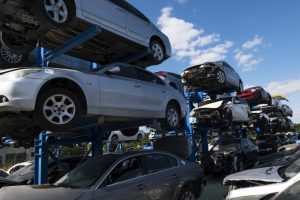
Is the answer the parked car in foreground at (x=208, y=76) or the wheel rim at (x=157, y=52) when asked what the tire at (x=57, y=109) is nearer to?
the wheel rim at (x=157, y=52)

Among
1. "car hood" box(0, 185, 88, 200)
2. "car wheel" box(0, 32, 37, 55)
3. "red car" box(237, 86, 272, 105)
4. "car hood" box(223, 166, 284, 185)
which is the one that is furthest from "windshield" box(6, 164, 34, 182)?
"red car" box(237, 86, 272, 105)

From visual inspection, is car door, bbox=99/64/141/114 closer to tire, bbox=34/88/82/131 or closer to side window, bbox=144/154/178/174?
tire, bbox=34/88/82/131

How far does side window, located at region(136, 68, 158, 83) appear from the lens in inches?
357

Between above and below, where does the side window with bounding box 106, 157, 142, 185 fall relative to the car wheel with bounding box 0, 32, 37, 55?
below

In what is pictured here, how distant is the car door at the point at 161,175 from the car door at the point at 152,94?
180 cm

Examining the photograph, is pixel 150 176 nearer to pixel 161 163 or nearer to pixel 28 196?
pixel 161 163

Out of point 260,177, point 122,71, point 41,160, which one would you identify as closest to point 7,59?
point 41,160

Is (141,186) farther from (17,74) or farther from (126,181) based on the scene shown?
(17,74)

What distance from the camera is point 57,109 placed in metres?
6.61

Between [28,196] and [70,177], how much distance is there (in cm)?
133

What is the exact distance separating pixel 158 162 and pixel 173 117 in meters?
2.94

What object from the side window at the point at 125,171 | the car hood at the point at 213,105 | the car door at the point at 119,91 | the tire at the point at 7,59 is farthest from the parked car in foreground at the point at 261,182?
the car hood at the point at 213,105

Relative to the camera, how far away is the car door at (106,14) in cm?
803

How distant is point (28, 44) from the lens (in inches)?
338
